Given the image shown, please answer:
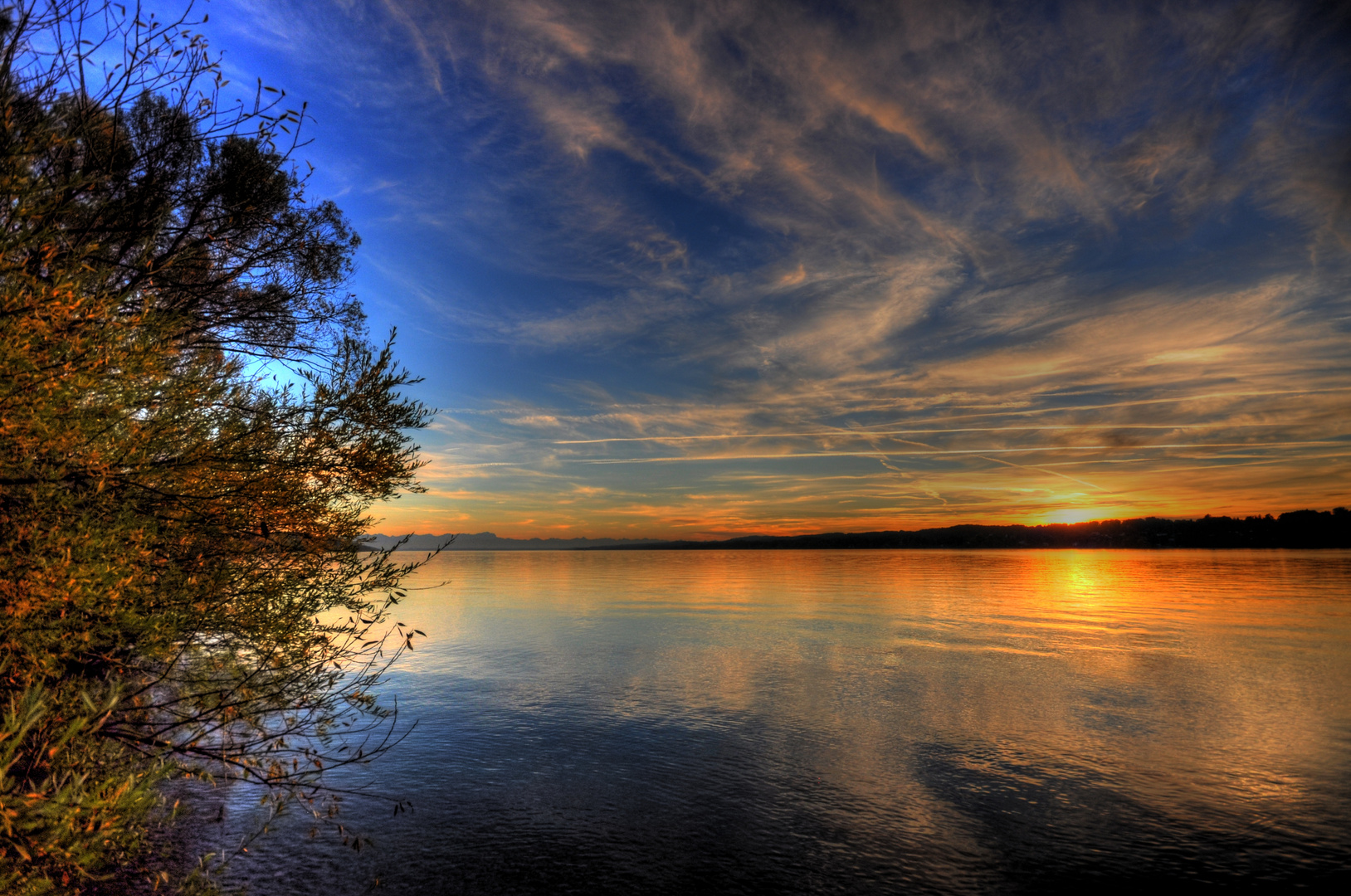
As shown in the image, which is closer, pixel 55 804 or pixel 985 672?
pixel 55 804

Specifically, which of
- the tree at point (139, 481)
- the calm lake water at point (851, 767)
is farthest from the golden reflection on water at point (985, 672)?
the tree at point (139, 481)

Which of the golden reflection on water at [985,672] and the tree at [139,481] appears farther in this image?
the golden reflection on water at [985,672]

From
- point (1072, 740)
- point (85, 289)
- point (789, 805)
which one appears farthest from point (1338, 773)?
point (85, 289)

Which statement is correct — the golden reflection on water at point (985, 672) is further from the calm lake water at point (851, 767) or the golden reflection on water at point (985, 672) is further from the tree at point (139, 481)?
the tree at point (139, 481)

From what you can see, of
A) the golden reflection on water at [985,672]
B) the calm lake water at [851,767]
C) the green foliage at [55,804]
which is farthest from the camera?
the golden reflection on water at [985,672]

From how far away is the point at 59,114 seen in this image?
6617 millimetres

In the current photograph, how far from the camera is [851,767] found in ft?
46.3

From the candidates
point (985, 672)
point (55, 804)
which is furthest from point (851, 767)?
point (55, 804)

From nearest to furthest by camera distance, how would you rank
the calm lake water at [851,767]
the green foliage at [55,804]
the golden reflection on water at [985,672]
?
the green foliage at [55,804]
the calm lake water at [851,767]
the golden reflection on water at [985,672]

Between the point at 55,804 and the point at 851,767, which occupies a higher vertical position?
the point at 55,804

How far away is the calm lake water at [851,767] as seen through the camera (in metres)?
9.83

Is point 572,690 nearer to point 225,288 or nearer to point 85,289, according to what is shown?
point 225,288

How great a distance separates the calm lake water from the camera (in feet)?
32.2

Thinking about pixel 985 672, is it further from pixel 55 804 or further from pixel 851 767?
pixel 55 804
